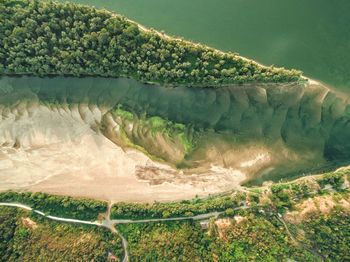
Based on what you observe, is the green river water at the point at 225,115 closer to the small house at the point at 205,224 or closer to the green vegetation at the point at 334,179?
the green vegetation at the point at 334,179

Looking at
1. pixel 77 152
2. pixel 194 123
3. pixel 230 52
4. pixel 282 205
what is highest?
pixel 230 52

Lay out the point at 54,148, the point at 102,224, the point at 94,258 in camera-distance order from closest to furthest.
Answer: the point at 94,258
the point at 102,224
the point at 54,148

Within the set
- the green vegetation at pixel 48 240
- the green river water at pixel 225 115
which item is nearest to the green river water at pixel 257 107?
the green river water at pixel 225 115

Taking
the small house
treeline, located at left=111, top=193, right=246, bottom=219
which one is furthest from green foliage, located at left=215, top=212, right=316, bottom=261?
treeline, located at left=111, top=193, right=246, bottom=219

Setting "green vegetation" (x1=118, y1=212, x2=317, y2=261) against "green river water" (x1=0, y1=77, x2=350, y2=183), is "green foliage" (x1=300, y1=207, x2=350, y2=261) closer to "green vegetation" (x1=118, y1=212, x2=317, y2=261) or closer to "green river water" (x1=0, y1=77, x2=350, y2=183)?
"green vegetation" (x1=118, y1=212, x2=317, y2=261)

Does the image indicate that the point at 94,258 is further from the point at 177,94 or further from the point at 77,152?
the point at 177,94

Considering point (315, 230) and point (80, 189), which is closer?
point (315, 230)

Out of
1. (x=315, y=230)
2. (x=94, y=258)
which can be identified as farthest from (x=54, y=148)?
(x=315, y=230)
